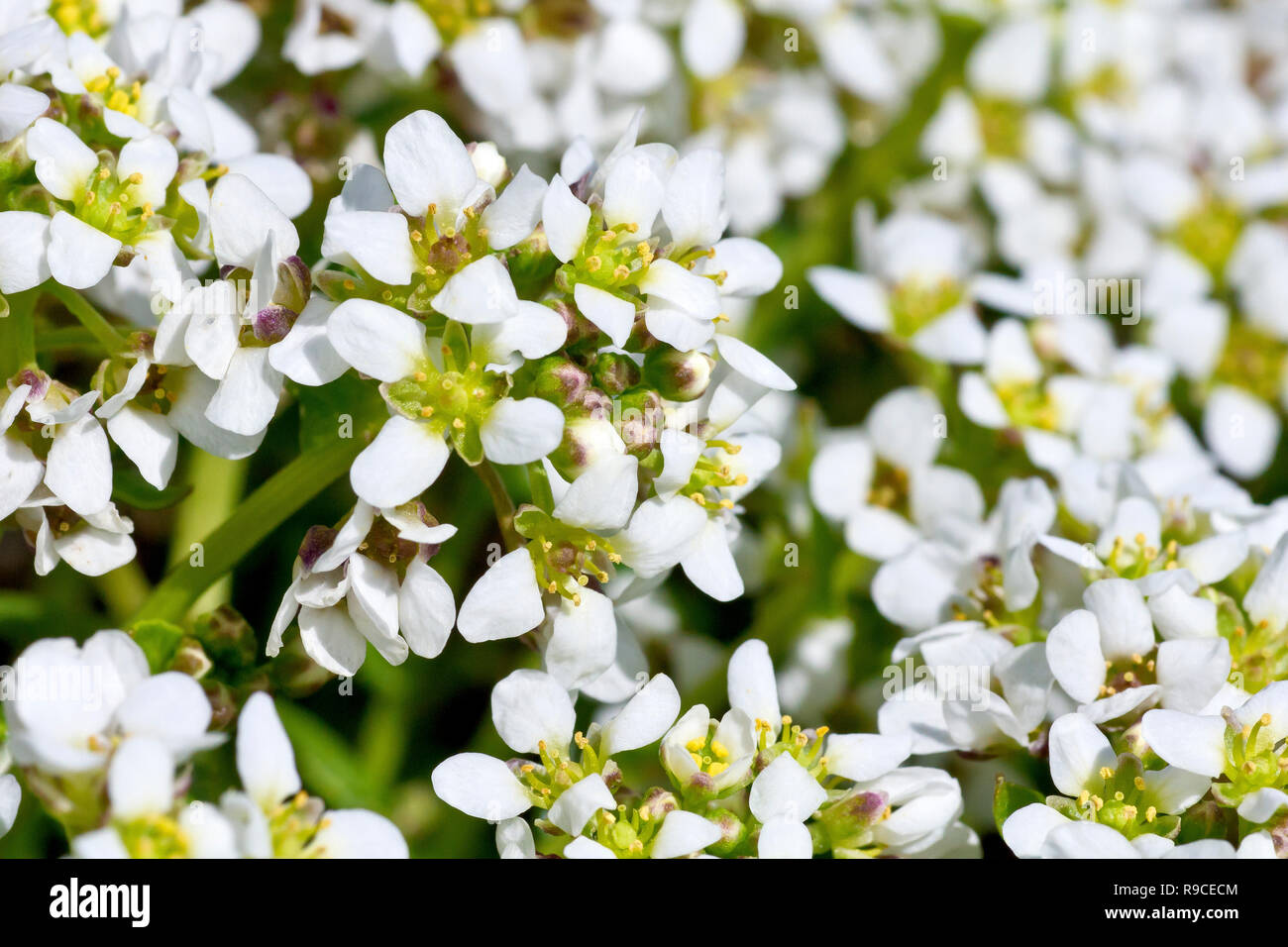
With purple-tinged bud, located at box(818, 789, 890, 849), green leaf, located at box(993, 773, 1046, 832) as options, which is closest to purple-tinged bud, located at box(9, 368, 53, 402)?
purple-tinged bud, located at box(818, 789, 890, 849)

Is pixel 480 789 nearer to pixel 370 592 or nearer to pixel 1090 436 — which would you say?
pixel 370 592

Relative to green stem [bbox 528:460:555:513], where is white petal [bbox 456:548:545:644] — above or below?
below

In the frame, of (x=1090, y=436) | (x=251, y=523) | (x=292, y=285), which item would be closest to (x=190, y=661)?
(x=251, y=523)

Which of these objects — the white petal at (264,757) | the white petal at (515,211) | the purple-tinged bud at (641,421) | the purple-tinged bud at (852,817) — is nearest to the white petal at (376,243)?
the white petal at (515,211)

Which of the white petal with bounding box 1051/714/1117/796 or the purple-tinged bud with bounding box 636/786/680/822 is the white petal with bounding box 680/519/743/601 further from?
the white petal with bounding box 1051/714/1117/796

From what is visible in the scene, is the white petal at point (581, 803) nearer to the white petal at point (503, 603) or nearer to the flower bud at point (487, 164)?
the white petal at point (503, 603)
